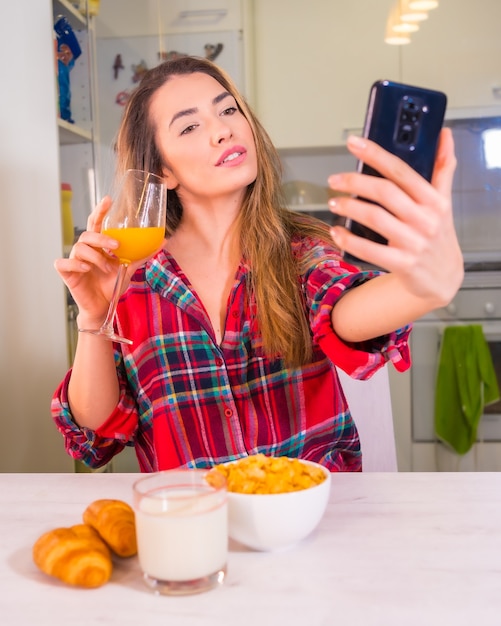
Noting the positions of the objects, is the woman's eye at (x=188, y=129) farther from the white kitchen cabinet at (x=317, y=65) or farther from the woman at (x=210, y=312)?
the white kitchen cabinet at (x=317, y=65)

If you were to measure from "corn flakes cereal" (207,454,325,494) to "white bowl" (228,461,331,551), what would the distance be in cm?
2

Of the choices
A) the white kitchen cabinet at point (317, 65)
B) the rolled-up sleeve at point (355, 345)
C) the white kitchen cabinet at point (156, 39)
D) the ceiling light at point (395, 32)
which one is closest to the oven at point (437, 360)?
the white kitchen cabinet at point (317, 65)

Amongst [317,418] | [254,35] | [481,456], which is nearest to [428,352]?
[481,456]

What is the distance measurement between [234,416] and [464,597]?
0.66 meters

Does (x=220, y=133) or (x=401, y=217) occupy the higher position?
(x=220, y=133)

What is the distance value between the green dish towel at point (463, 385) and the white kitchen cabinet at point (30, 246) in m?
1.38

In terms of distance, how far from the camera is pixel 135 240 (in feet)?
3.68

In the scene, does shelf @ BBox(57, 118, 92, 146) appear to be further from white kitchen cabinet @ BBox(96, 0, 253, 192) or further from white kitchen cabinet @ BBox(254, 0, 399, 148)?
white kitchen cabinet @ BBox(254, 0, 399, 148)

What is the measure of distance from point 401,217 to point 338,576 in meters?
0.35

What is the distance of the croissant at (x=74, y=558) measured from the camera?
680 millimetres

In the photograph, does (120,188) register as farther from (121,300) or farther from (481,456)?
(481,456)

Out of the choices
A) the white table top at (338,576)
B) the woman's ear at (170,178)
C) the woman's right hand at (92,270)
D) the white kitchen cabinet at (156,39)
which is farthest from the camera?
the white kitchen cabinet at (156,39)

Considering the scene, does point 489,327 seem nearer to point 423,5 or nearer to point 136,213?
point 423,5

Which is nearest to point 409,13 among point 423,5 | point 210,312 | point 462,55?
point 423,5
